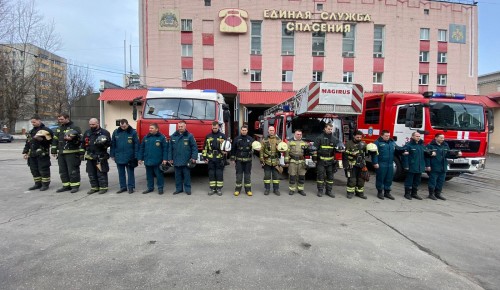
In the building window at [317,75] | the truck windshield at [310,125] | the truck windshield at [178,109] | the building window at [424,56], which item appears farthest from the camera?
the building window at [424,56]

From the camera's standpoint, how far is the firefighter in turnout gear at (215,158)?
6.82 metres

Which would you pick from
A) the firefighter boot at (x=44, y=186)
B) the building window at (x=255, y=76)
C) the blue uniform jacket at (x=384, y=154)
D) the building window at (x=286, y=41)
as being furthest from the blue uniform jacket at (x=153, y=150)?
the building window at (x=286, y=41)

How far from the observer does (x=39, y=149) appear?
6.93m

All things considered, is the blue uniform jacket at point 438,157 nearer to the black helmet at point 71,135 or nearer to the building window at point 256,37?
the black helmet at point 71,135

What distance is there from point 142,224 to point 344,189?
18.0ft

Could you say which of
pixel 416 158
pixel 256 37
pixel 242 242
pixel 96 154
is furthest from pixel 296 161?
pixel 256 37

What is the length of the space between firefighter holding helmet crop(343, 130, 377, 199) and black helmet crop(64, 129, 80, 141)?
6557mm

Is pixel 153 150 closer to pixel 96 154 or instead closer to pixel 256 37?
pixel 96 154

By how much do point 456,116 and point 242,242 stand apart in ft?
25.3

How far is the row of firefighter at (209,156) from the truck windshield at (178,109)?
1.04 meters

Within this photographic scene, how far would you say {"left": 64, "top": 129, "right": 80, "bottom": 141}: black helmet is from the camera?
6.62 m

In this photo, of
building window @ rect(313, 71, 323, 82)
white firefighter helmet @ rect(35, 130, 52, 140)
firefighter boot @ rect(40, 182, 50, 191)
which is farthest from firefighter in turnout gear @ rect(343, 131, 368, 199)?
building window @ rect(313, 71, 323, 82)

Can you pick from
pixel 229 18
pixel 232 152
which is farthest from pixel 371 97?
pixel 229 18

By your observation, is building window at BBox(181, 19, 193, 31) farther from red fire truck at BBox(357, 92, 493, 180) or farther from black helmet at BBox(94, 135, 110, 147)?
red fire truck at BBox(357, 92, 493, 180)
